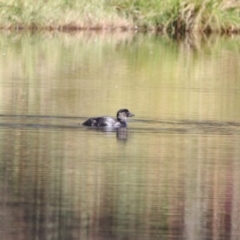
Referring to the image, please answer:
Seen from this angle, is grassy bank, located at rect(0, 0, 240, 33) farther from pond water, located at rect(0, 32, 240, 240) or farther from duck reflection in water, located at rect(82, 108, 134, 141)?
duck reflection in water, located at rect(82, 108, 134, 141)

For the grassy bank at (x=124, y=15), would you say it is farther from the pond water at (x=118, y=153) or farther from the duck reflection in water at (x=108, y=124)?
the duck reflection in water at (x=108, y=124)

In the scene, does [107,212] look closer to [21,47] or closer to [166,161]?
[166,161]

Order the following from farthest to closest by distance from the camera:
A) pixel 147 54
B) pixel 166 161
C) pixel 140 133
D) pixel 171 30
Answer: pixel 171 30 → pixel 147 54 → pixel 140 133 → pixel 166 161

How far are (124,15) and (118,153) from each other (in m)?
27.9

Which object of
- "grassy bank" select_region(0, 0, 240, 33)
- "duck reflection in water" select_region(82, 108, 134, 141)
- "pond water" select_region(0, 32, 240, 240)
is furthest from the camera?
Answer: "grassy bank" select_region(0, 0, 240, 33)

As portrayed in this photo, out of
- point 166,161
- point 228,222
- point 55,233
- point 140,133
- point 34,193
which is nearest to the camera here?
point 55,233

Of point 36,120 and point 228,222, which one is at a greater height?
point 36,120

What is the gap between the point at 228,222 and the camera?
9.08 meters

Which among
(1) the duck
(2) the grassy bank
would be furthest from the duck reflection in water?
(2) the grassy bank

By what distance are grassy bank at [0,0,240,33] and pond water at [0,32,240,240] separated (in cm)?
1191

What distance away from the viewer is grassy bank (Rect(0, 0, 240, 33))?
37.9m

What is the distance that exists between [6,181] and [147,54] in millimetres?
20180

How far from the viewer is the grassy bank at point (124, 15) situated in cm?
3788

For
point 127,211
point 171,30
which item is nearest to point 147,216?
point 127,211
